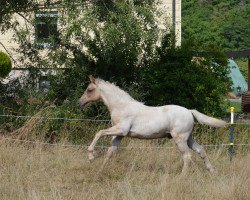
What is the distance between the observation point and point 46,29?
1683 cm

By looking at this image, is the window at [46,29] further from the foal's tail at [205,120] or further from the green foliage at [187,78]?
the foal's tail at [205,120]

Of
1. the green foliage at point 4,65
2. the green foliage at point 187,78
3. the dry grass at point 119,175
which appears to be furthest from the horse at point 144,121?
the green foliage at point 4,65

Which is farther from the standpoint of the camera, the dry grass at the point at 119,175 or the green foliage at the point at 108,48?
the green foliage at the point at 108,48

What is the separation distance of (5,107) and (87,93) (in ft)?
13.0

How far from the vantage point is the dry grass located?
9.91 meters

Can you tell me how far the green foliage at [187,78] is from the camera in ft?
55.4

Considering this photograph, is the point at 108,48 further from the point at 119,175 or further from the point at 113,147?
the point at 119,175

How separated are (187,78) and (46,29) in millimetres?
A: 3263

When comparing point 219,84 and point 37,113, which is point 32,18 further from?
point 219,84

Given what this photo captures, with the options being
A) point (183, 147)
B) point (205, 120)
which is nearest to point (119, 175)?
point (183, 147)

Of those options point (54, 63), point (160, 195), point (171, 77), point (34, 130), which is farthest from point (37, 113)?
point (160, 195)

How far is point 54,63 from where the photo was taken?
16734 millimetres

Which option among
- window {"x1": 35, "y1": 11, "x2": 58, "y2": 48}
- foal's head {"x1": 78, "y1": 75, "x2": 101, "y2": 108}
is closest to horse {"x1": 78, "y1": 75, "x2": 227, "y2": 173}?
foal's head {"x1": 78, "y1": 75, "x2": 101, "y2": 108}

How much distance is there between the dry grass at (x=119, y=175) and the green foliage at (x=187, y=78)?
9.11 feet
